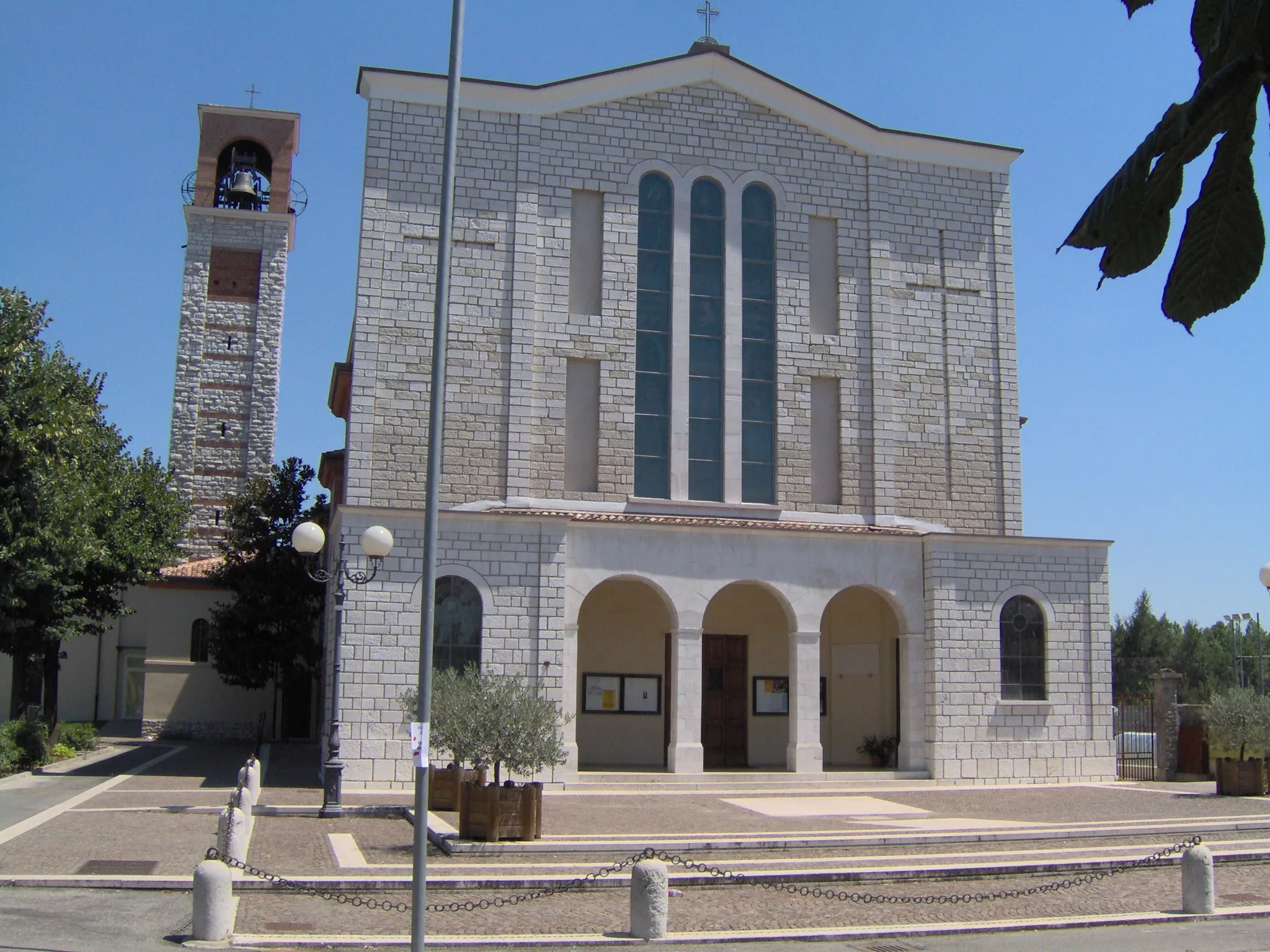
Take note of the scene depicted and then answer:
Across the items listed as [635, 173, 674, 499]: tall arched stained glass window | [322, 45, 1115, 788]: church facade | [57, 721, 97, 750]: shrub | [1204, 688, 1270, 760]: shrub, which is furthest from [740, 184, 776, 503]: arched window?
[57, 721, 97, 750]: shrub

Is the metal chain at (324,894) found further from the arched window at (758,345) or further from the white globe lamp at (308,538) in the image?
the arched window at (758,345)

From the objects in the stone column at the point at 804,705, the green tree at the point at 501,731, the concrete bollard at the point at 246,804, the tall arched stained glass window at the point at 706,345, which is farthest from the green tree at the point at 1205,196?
the tall arched stained glass window at the point at 706,345

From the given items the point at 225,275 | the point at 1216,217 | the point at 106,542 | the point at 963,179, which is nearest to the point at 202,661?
the point at 106,542

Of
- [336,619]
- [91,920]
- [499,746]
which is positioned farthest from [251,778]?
[91,920]

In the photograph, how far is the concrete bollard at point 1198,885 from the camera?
37.7ft

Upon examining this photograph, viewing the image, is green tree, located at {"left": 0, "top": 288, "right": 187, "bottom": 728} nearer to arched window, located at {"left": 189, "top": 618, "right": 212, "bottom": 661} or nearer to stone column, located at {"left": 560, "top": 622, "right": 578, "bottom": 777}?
arched window, located at {"left": 189, "top": 618, "right": 212, "bottom": 661}

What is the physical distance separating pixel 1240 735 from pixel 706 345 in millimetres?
12885

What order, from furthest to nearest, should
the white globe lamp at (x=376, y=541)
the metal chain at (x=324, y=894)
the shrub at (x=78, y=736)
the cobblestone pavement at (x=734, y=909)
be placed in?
the shrub at (x=78, y=736) < the white globe lamp at (x=376, y=541) < the metal chain at (x=324, y=894) < the cobblestone pavement at (x=734, y=909)

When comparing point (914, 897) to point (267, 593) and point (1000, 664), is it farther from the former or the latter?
point (267, 593)

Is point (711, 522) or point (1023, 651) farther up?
point (711, 522)

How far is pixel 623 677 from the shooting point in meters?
26.0

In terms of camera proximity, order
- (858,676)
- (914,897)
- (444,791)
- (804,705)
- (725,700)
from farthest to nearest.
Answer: (858,676) < (725,700) < (804,705) < (444,791) < (914,897)

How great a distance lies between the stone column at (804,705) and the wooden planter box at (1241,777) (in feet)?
23.7

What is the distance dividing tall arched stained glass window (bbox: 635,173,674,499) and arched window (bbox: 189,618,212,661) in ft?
58.2
